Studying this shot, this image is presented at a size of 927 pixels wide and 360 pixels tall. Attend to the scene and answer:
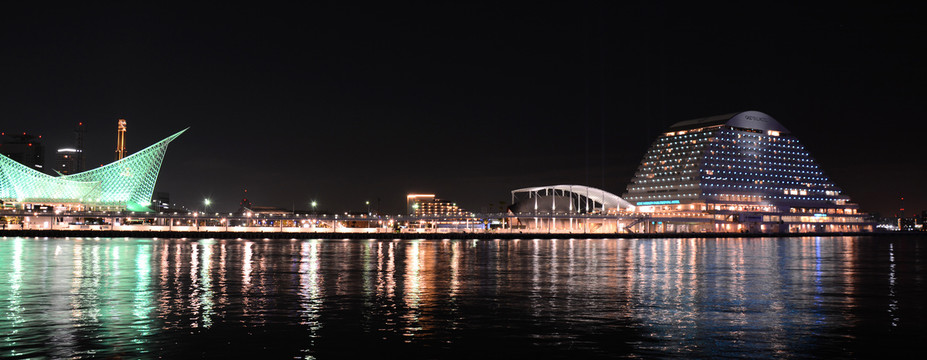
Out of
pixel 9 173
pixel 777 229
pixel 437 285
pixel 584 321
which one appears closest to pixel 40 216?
pixel 9 173

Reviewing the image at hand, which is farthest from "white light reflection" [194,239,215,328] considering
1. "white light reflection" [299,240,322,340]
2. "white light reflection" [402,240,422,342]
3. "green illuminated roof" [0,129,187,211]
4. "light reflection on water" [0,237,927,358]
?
"green illuminated roof" [0,129,187,211]

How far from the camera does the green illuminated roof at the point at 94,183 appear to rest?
14025 cm

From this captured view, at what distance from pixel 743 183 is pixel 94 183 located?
135737mm

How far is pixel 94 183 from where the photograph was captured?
144m

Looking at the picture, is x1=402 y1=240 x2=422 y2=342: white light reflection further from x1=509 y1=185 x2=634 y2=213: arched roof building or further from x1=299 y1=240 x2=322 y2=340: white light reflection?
x1=509 y1=185 x2=634 y2=213: arched roof building

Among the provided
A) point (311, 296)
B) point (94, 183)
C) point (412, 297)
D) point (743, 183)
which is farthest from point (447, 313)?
point (743, 183)

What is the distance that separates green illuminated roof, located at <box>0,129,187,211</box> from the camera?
140m

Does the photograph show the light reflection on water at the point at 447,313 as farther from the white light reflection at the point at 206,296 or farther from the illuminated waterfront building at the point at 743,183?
the illuminated waterfront building at the point at 743,183

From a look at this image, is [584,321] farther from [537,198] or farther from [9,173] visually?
[537,198]

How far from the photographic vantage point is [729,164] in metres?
182

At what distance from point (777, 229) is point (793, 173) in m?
17.9

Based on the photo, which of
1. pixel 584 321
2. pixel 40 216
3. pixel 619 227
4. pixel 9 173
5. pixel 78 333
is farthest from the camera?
pixel 619 227

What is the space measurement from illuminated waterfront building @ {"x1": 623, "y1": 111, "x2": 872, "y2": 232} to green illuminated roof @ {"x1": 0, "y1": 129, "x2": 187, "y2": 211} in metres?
105

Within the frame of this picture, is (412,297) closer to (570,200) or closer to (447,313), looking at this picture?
(447,313)
